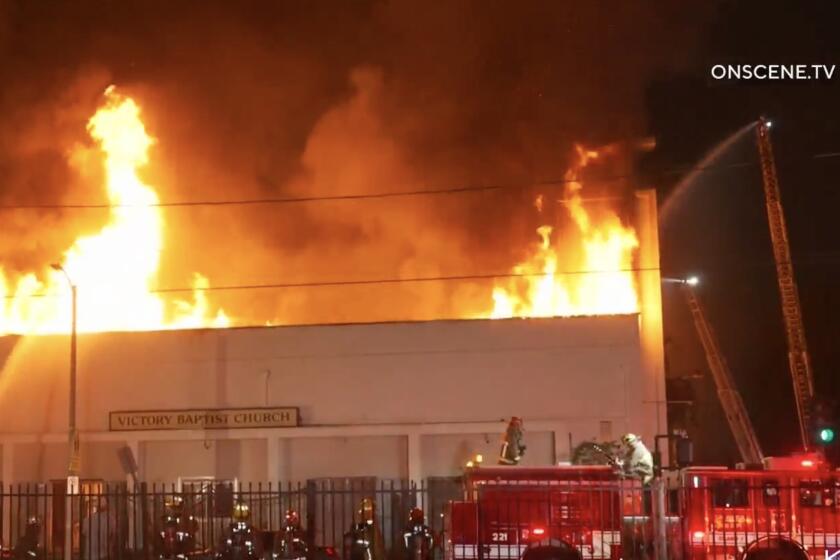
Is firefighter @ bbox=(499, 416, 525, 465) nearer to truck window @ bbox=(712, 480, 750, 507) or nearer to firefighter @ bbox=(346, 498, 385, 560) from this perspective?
firefighter @ bbox=(346, 498, 385, 560)

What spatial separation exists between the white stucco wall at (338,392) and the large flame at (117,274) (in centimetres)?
412

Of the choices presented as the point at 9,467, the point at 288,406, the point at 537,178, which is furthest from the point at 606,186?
the point at 9,467

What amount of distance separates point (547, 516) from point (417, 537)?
2.59 meters

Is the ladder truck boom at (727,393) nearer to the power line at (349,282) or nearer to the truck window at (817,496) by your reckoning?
the power line at (349,282)

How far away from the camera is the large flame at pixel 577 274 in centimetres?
2975

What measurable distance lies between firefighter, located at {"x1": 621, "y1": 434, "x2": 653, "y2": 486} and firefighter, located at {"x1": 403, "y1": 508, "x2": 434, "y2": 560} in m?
3.21

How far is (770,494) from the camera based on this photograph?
13.9 meters

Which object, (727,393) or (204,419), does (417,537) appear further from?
(727,393)

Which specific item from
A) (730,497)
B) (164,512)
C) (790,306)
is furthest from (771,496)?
(790,306)

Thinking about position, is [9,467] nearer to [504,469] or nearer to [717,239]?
[504,469]

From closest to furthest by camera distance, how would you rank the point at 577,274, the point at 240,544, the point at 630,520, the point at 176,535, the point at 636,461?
the point at 630,520 < the point at 636,461 < the point at 240,544 < the point at 176,535 < the point at 577,274

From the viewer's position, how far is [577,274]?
30.4 meters

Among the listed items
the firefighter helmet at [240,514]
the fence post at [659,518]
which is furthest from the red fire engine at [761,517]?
the firefighter helmet at [240,514]

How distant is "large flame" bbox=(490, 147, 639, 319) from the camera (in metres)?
29.8
